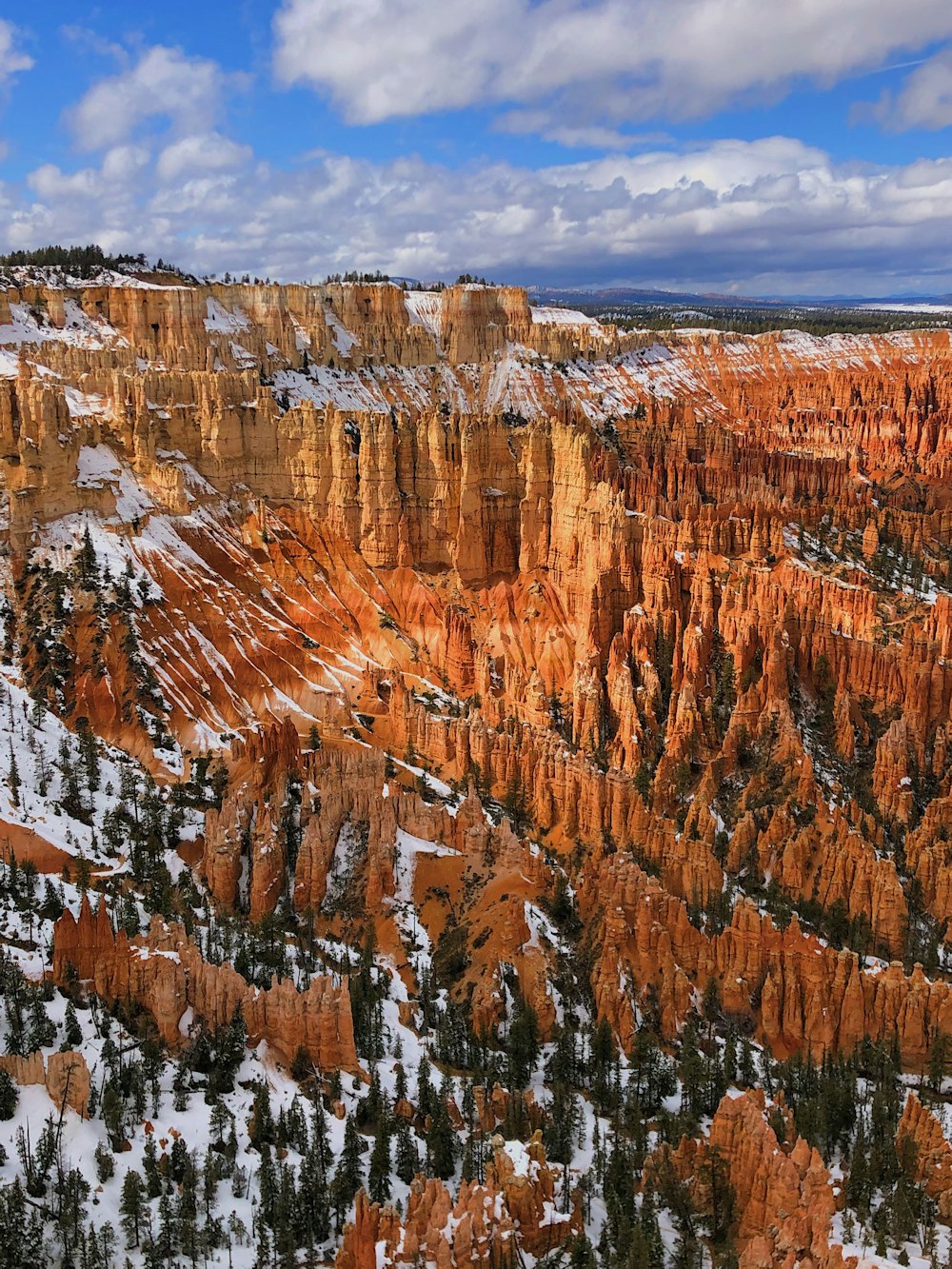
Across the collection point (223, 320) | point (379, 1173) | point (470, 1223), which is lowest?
point (379, 1173)

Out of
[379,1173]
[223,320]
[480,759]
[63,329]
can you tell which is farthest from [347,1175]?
[223,320]

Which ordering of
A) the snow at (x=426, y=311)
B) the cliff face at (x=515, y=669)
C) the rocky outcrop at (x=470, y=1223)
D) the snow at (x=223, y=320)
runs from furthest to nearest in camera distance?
1. the snow at (x=426, y=311)
2. the snow at (x=223, y=320)
3. the cliff face at (x=515, y=669)
4. the rocky outcrop at (x=470, y=1223)

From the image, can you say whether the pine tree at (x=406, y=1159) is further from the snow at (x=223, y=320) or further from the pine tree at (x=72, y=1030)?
the snow at (x=223, y=320)

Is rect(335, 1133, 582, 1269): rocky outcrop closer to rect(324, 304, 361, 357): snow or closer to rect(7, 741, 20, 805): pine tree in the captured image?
rect(7, 741, 20, 805): pine tree

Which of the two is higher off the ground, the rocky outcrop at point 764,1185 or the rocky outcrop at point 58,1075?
the rocky outcrop at point 58,1075

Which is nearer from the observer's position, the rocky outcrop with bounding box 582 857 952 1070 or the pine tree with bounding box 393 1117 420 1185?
the pine tree with bounding box 393 1117 420 1185

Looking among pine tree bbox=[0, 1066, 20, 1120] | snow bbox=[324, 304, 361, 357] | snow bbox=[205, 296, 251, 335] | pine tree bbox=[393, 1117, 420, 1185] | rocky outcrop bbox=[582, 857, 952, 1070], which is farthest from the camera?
snow bbox=[324, 304, 361, 357]

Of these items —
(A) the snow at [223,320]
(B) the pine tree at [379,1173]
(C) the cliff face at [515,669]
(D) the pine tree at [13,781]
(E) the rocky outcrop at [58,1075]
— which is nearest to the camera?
(E) the rocky outcrop at [58,1075]

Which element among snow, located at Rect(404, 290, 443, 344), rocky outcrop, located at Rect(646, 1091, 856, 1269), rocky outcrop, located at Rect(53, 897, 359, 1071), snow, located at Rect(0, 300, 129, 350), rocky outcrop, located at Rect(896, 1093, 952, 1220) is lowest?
rocky outcrop, located at Rect(896, 1093, 952, 1220)

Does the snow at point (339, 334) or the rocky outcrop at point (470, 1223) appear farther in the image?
the snow at point (339, 334)

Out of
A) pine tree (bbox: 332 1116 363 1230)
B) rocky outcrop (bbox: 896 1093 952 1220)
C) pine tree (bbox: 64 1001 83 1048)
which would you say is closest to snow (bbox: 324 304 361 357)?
pine tree (bbox: 64 1001 83 1048)

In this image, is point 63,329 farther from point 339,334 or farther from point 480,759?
point 480,759

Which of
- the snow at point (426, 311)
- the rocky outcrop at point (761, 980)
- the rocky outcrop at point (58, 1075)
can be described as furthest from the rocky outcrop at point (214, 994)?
the snow at point (426, 311)
